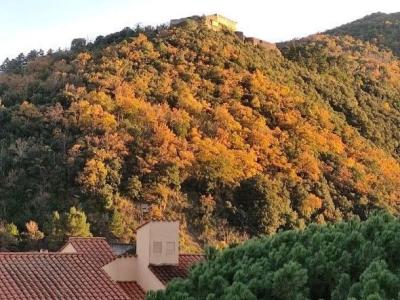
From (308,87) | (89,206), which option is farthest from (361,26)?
(89,206)

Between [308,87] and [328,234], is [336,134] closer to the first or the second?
[308,87]

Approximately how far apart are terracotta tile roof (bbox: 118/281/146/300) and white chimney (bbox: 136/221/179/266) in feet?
1.84

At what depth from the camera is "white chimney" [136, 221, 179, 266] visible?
1941 cm

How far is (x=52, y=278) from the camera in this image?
677 inches

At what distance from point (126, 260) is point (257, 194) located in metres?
33.4

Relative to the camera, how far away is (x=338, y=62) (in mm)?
77750

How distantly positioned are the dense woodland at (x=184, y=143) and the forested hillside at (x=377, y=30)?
2727cm

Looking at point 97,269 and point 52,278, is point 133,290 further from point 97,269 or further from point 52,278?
point 52,278

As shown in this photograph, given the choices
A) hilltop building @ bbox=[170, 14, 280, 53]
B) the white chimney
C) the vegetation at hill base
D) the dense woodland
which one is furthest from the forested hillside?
the vegetation at hill base

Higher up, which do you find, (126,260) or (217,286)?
(217,286)

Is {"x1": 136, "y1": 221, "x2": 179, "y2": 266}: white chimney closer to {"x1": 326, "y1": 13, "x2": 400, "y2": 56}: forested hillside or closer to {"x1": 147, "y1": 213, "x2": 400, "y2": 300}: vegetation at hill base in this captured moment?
{"x1": 147, "y1": 213, "x2": 400, "y2": 300}: vegetation at hill base

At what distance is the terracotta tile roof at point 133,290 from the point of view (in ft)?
62.5

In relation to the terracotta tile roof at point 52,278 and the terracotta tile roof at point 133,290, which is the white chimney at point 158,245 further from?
the terracotta tile roof at point 52,278

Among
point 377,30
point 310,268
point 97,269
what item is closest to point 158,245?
point 97,269
